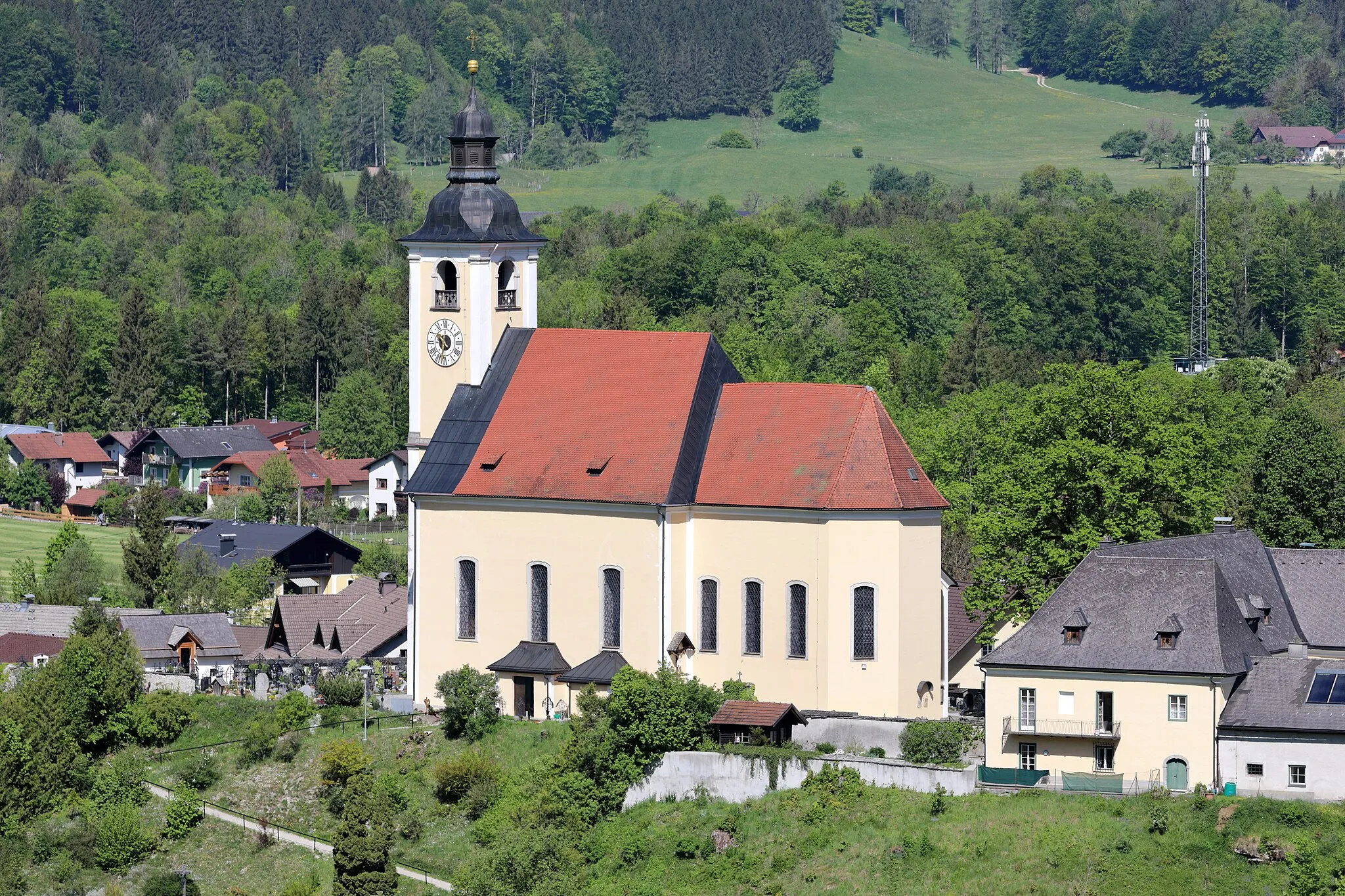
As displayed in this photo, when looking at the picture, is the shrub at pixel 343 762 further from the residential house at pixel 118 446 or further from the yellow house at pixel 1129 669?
the residential house at pixel 118 446

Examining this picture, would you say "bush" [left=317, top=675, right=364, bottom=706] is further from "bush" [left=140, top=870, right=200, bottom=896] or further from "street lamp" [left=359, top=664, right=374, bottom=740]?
"bush" [left=140, top=870, right=200, bottom=896]

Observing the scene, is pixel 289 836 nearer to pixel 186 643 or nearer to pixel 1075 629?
pixel 186 643

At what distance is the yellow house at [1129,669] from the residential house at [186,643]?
3336 centimetres

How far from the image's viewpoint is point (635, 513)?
239ft

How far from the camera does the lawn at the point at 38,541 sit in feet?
385

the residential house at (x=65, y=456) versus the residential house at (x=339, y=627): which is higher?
the residential house at (x=339, y=627)

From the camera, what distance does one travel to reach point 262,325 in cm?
16300

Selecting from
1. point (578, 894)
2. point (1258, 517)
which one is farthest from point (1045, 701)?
point (1258, 517)

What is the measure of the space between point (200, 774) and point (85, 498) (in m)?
67.8

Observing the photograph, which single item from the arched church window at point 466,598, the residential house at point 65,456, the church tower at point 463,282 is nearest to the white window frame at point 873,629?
the arched church window at point 466,598

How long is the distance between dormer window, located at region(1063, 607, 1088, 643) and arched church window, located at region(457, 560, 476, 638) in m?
18.3

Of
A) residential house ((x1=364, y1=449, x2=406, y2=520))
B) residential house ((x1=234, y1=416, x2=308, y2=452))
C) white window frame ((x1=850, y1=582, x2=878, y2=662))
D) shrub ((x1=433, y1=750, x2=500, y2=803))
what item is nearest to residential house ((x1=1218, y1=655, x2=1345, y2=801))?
white window frame ((x1=850, y1=582, x2=878, y2=662))

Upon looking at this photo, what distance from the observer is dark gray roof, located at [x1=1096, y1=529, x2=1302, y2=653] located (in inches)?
2611

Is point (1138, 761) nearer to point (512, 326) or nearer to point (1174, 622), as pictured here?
point (1174, 622)
